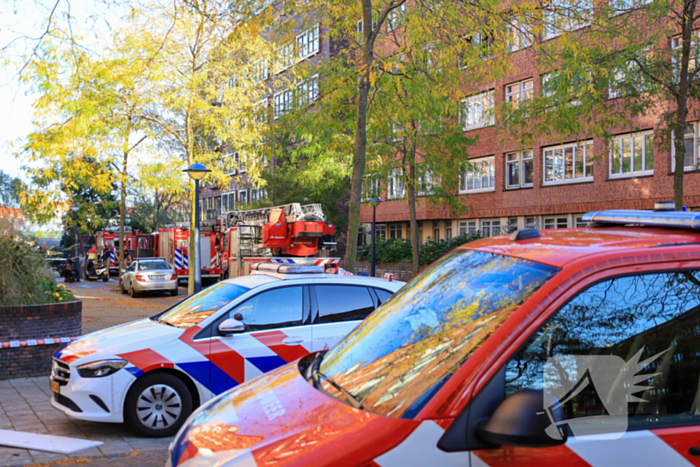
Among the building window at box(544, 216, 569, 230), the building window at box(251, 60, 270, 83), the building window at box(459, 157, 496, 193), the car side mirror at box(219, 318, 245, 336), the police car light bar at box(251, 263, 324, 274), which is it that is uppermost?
the building window at box(251, 60, 270, 83)

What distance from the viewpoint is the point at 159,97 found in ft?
63.6

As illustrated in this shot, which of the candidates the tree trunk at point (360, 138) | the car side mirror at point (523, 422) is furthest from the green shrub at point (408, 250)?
the car side mirror at point (523, 422)

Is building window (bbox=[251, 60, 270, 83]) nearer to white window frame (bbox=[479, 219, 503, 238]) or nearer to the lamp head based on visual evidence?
the lamp head

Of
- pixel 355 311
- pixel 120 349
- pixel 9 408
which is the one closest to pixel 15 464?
pixel 120 349

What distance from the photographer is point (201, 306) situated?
692 centimetres

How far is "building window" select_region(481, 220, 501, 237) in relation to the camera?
30.5 metres

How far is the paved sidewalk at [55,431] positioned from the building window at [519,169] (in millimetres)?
24857

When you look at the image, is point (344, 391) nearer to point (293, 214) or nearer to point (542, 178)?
point (293, 214)

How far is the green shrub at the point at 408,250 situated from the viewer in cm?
2809

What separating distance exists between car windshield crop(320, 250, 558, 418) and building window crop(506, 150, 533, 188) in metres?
27.1

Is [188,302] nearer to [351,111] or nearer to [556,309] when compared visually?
[556,309]

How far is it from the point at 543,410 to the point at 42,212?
18.9m

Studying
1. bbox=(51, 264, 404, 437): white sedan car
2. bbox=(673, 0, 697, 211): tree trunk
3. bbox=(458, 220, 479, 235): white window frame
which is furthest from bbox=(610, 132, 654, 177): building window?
bbox=(51, 264, 404, 437): white sedan car

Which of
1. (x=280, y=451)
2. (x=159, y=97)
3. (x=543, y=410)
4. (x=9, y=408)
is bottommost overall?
(x=9, y=408)
